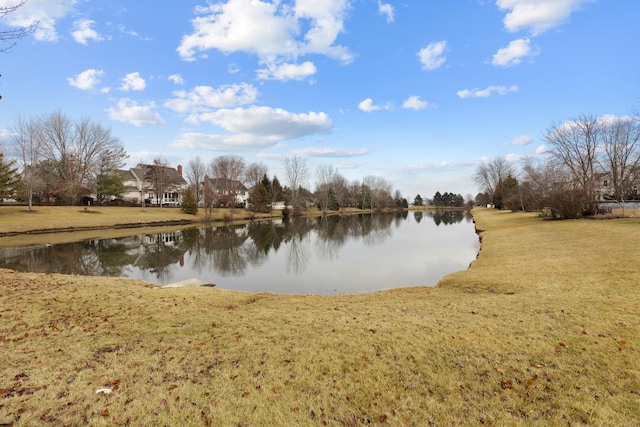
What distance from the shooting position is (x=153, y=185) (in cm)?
5594

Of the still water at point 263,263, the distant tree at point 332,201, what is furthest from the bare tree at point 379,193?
the still water at point 263,263

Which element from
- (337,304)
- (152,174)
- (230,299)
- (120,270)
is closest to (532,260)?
(337,304)

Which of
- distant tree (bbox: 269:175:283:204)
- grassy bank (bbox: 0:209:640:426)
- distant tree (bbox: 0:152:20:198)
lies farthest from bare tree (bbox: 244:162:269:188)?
grassy bank (bbox: 0:209:640:426)

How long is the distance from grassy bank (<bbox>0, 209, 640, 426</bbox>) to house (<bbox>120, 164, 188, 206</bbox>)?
50.8 meters

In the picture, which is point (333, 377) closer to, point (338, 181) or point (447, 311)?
point (447, 311)

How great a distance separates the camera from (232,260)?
19.3 meters

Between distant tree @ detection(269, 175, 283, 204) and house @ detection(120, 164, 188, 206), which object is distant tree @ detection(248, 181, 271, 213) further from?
house @ detection(120, 164, 188, 206)

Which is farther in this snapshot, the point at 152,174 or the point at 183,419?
the point at 152,174

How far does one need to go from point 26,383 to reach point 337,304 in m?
5.99

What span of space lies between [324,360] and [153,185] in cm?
5981

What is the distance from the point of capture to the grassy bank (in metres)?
3.43

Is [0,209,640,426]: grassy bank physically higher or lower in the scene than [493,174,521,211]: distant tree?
lower

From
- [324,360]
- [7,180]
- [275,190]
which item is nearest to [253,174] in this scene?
[275,190]

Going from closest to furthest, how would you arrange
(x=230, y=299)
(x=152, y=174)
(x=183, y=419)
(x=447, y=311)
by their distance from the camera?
1. (x=183, y=419)
2. (x=447, y=311)
3. (x=230, y=299)
4. (x=152, y=174)
